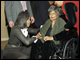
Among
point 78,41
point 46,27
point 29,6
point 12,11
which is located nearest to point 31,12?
point 29,6

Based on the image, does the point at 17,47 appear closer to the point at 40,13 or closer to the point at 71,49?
the point at 71,49

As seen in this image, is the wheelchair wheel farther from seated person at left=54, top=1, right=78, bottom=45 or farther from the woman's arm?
the woman's arm

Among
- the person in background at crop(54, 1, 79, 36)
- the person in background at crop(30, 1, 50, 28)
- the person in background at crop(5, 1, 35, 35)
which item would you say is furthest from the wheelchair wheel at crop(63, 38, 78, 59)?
the person in background at crop(5, 1, 35, 35)

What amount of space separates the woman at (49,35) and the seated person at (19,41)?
0.14 metres

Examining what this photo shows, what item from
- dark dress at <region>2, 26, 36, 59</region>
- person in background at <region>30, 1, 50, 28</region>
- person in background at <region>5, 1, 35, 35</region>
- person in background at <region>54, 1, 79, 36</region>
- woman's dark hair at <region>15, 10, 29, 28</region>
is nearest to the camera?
person in background at <region>54, 1, 79, 36</region>

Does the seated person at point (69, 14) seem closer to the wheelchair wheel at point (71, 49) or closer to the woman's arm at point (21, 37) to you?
the wheelchair wheel at point (71, 49)

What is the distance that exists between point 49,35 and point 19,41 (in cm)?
46

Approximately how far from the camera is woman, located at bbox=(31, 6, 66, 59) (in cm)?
269

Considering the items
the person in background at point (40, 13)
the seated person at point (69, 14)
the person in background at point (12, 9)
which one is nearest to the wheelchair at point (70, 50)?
the seated person at point (69, 14)

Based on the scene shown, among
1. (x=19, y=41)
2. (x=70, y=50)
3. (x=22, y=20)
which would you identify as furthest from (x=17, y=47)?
(x=70, y=50)

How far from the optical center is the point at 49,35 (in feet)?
9.31

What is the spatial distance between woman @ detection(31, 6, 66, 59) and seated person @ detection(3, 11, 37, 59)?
5.6 inches

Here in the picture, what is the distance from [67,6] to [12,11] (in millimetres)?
1254

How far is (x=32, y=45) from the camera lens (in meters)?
2.86
